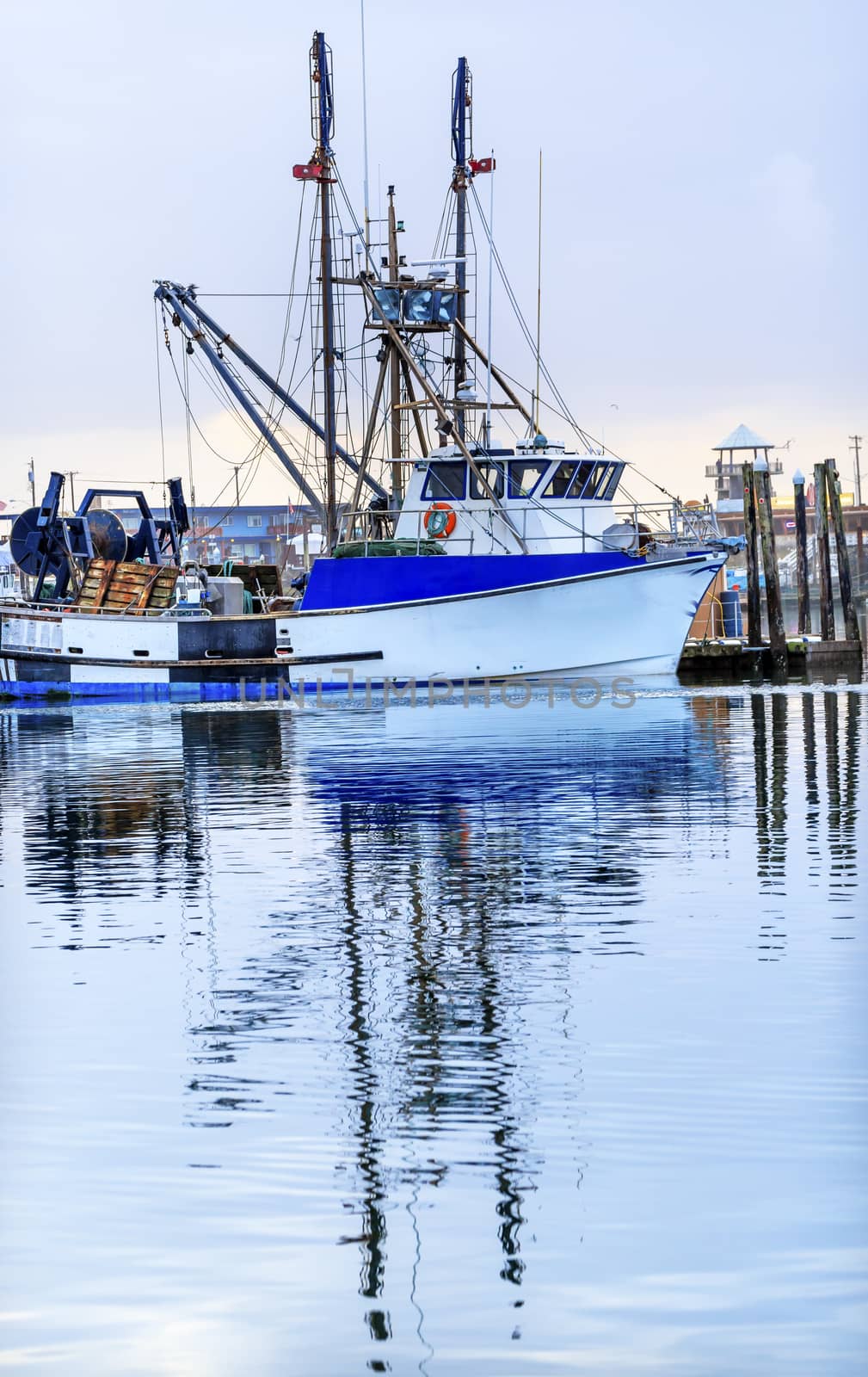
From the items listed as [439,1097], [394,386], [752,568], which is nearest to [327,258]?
[394,386]

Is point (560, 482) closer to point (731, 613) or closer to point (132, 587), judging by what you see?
point (132, 587)

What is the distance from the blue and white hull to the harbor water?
18852 mm

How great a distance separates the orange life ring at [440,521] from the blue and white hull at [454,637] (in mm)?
1048

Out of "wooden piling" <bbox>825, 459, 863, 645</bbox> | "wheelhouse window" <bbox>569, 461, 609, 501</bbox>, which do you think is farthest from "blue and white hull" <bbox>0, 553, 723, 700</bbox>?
"wooden piling" <bbox>825, 459, 863, 645</bbox>

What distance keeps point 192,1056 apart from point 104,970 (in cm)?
225

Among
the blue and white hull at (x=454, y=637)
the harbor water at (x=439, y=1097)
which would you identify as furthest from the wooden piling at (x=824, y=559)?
the harbor water at (x=439, y=1097)

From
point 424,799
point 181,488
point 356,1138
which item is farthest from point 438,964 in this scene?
point 181,488

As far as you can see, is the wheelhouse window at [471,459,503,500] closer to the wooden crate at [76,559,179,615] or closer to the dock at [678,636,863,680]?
the dock at [678,636,863,680]

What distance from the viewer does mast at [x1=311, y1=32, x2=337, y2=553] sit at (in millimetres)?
40156

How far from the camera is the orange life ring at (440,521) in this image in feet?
120

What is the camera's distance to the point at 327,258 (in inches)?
1603

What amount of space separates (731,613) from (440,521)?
13.4m

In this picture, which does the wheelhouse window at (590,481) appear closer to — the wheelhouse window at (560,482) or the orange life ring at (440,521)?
the wheelhouse window at (560,482)

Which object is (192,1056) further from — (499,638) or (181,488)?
(181,488)
